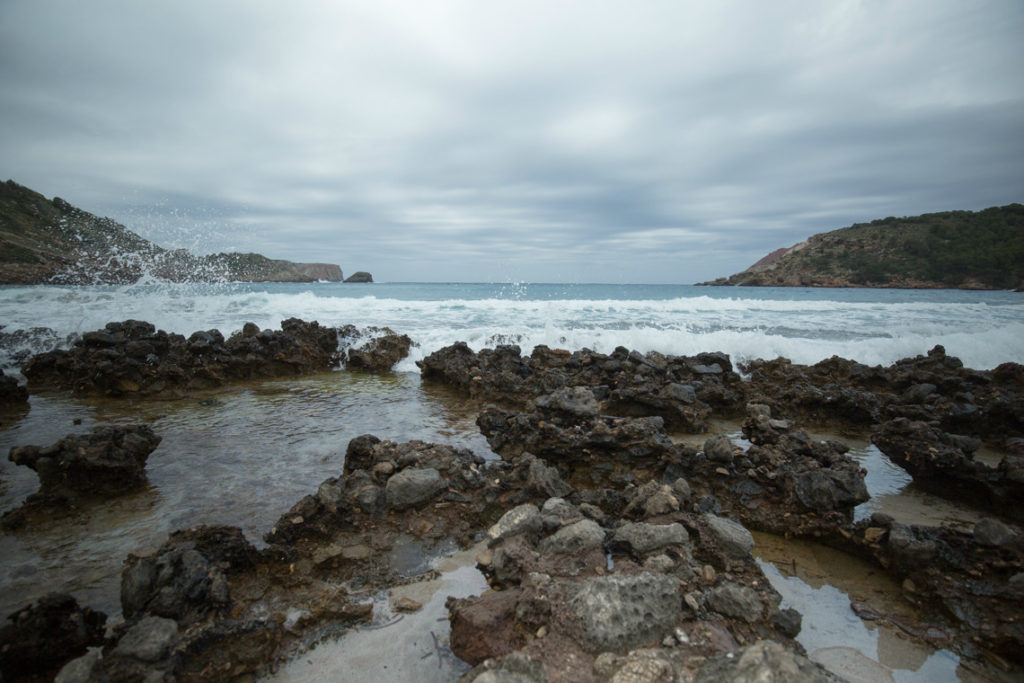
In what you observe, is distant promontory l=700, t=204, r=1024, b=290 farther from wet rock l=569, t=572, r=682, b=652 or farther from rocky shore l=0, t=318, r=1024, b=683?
wet rock l=569, t=572, r=682, b=652

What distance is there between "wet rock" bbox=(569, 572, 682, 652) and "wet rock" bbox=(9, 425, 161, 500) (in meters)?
4.65

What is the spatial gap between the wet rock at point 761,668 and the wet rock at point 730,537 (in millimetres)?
1073

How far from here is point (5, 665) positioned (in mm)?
1963

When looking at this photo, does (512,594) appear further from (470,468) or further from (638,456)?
(638,456)

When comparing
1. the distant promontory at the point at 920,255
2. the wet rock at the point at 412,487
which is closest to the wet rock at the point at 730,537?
the wet rock at the point at 412,487

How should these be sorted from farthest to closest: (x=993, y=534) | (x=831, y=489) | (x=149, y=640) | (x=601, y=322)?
(x=601, y=322) < (x=831, y=489) < (x=993, y=534) < (x=149, y=640)

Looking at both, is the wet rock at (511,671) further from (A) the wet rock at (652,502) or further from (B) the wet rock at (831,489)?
(B) the wet rock at (831,489)

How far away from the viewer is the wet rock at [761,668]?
154 cm

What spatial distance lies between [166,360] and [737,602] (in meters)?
11.2

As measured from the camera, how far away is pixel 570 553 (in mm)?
2799

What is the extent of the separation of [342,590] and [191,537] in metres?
1.10

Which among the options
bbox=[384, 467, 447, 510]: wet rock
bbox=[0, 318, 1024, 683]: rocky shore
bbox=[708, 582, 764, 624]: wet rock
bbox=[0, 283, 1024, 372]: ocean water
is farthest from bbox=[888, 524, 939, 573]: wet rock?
bbox=[0, 283, 1024, 372]: ocean water

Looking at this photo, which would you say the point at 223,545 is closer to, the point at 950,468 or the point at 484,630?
the point at 484,630

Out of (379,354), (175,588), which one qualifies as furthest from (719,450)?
(379,354)
